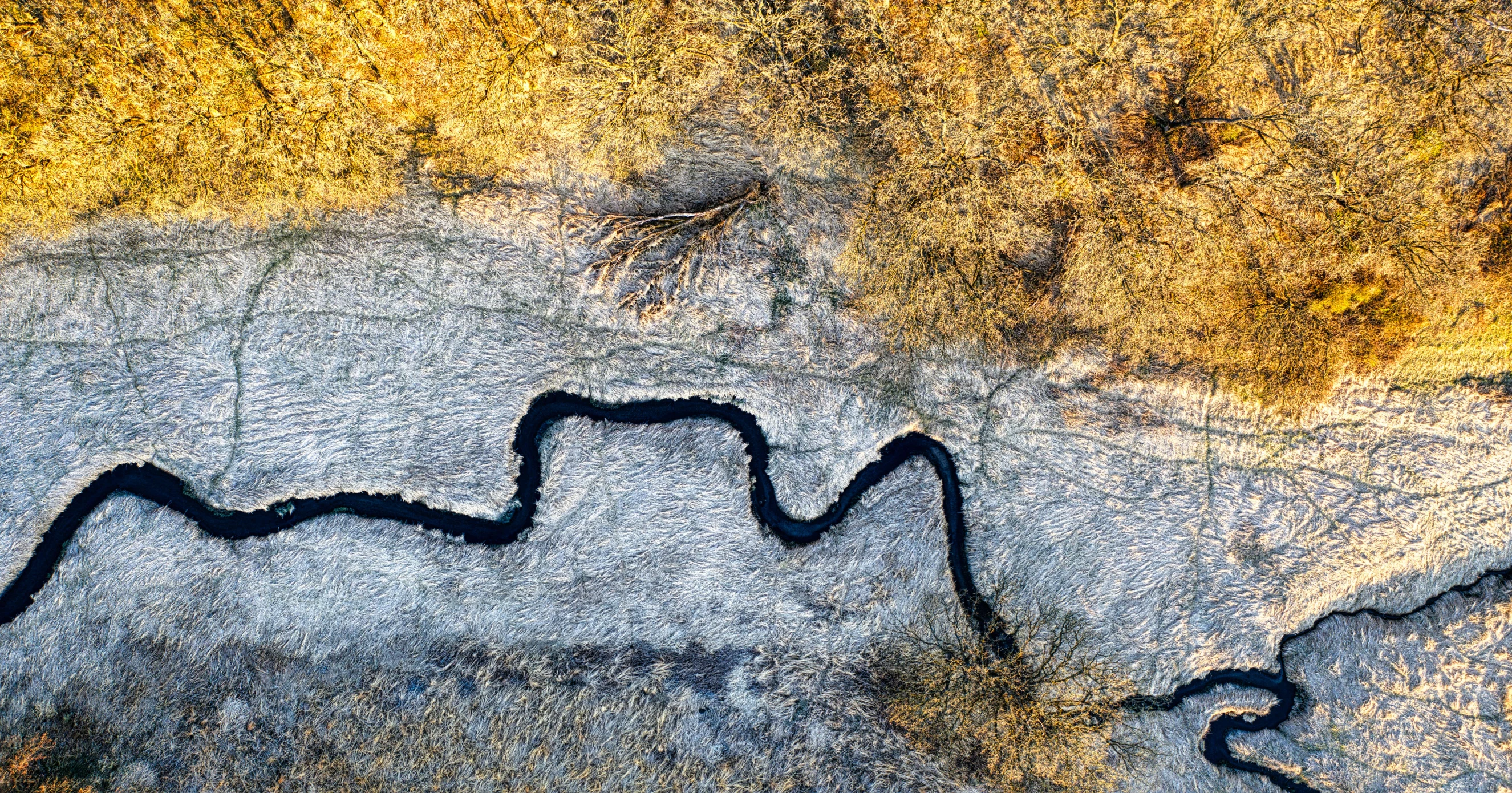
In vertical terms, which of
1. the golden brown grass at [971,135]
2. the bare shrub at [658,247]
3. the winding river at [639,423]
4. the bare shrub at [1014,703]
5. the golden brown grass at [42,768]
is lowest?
the golden brown grass at [42,768]

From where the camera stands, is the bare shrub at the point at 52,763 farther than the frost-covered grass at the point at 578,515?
No

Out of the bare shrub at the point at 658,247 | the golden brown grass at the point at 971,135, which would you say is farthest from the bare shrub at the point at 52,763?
the bare shrub at the point at 658,247

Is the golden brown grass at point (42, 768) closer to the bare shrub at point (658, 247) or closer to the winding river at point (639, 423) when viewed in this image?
the winding river at point (639, 423)

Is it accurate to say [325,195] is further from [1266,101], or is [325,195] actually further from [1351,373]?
[1351,373]

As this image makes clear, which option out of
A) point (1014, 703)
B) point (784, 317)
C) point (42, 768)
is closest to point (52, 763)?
point (42, 768)

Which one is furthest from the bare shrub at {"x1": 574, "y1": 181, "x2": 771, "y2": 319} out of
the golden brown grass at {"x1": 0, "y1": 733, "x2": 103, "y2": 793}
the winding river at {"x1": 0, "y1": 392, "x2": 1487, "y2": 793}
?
the golden brown grass at {"x1": 0, "y1": 733, "x2": 103, "y2": 793}

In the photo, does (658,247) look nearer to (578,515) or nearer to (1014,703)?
(578,515)

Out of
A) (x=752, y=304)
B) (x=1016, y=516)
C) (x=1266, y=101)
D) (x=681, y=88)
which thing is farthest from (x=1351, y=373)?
(x=681, y=88)
